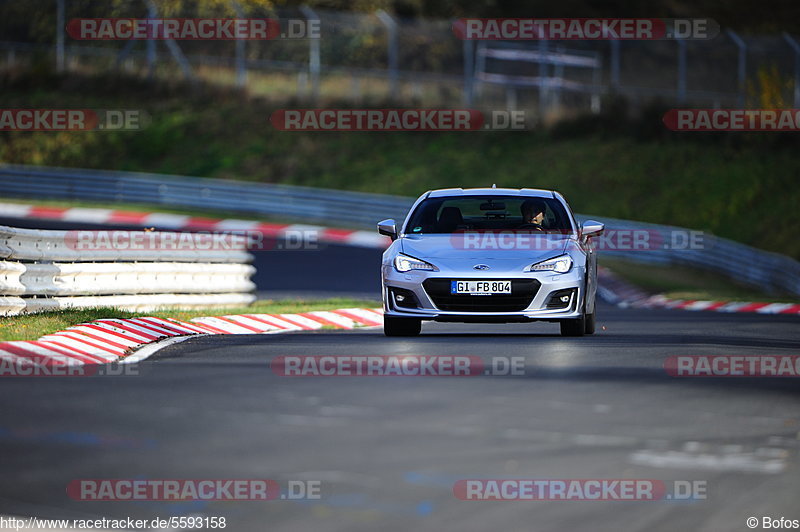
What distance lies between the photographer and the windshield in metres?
15.5

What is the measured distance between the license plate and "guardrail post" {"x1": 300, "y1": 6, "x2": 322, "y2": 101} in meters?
32.6

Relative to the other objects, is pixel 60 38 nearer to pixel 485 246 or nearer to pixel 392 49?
pixel 392 49

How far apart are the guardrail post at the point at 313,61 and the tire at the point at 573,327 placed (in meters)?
32.0

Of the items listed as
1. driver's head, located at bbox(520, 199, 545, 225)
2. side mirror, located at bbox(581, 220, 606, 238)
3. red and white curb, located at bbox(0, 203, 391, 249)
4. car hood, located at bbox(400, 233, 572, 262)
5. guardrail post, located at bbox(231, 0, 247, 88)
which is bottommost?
red and white curb, located at bbox(0, 203, 391, 249)

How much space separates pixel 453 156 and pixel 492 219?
111 feet

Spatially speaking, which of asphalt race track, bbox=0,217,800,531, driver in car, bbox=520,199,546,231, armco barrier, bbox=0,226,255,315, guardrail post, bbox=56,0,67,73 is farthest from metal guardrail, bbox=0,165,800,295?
asphalt race track, bbox=0,217,800,531

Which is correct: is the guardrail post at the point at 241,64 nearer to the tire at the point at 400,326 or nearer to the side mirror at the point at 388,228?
the side mirror at the point at 388,228

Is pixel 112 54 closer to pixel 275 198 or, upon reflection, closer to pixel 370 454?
pixel 275 198

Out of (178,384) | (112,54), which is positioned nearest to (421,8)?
(112,54)

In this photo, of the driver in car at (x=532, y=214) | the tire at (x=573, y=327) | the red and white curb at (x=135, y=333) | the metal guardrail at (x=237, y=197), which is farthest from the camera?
the metal guardrail at (x=237, y=197)

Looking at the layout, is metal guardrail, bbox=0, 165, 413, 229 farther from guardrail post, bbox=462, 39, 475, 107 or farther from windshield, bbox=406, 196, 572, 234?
windshield, bbox=406, 196, 572, 234

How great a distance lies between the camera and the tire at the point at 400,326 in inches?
590

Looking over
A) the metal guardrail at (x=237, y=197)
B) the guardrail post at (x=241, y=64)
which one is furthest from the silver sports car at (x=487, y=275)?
the guardrail post at (x=241, y=64)

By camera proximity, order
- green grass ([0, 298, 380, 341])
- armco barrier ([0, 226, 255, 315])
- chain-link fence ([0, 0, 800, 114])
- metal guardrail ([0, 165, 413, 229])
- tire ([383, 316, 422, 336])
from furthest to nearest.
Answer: chain-link fence ([0, 0, 800, 114])
metal guardrail ([0, 165, 413, 229])
tire ([383, 316, 422, 336])
armco barrier ([0, 226, 255, 315])
green grass ([0, 298, 380, 341])
